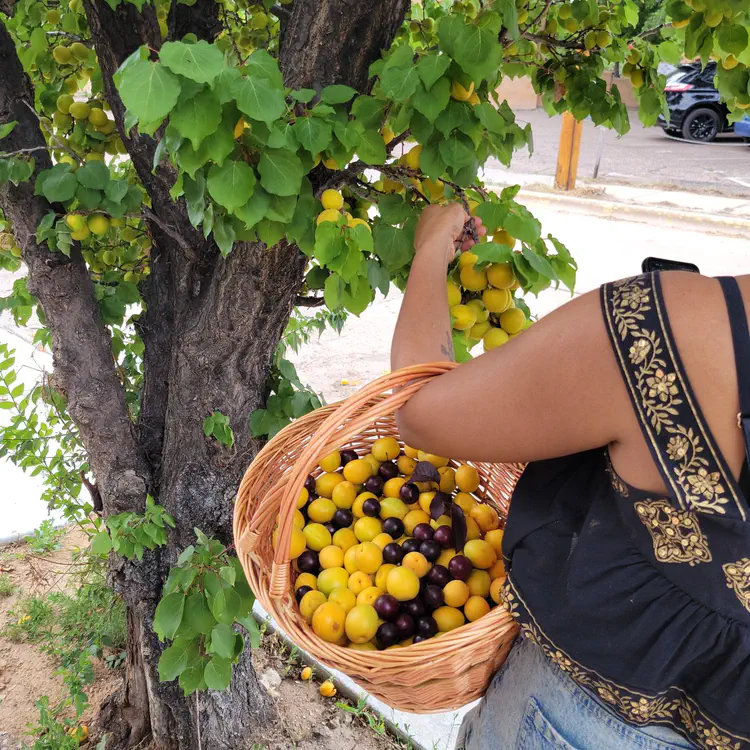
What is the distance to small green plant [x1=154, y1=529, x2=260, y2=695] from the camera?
1.43 m

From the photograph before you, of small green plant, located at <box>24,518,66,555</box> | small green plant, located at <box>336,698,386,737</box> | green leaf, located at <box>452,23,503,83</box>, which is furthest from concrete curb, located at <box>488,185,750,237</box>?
green leaf, located at <box>452,23,503,83</box>

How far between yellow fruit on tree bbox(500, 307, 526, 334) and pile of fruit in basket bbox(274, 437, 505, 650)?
1.19 ft

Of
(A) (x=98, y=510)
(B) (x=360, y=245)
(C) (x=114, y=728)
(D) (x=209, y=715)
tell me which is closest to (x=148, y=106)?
(B) (x=360, y=245)

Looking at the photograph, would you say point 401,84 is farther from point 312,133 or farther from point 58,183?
point 58,183

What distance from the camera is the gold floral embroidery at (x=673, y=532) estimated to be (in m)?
0.83

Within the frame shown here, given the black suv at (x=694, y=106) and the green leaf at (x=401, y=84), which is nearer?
the green leaf at (x=401, y=84)

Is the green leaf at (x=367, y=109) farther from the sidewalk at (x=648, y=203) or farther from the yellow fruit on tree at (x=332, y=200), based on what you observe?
the sidewalk at (x=648, y=203)

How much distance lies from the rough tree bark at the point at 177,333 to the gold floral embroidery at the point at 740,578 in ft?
3.53

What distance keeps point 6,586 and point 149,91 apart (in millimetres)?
2702

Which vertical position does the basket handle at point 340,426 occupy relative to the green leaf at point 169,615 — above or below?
above

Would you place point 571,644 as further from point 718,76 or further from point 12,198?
point 12,198

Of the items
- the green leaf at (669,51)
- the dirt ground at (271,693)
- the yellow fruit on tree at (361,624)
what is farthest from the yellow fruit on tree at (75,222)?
the dirt ground at (271,693)

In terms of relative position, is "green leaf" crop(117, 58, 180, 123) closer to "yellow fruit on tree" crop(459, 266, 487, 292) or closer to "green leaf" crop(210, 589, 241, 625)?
"yellow fruit on tree" crop(459, 266, 487, 292)

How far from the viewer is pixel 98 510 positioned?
2250 millimetres
